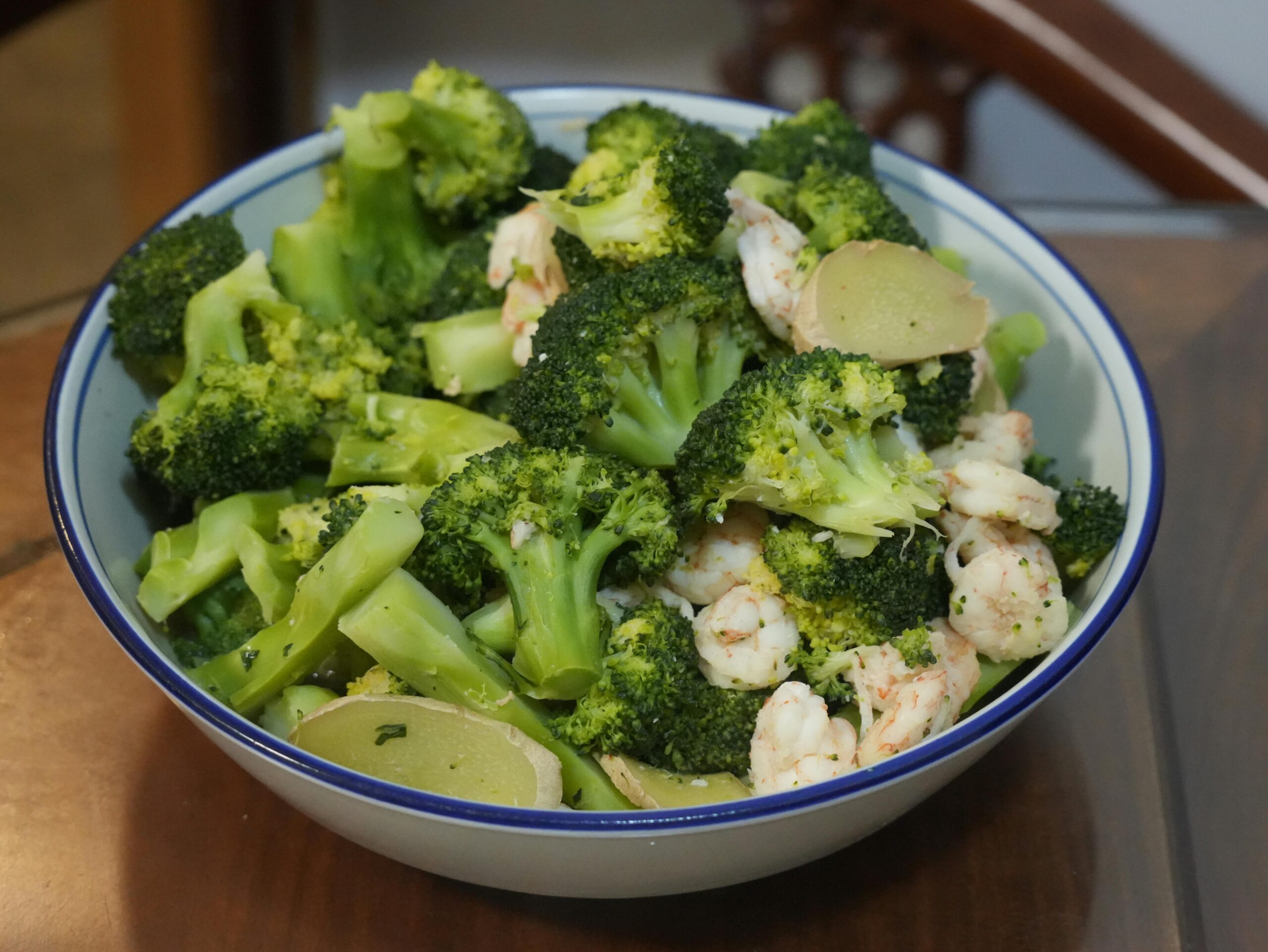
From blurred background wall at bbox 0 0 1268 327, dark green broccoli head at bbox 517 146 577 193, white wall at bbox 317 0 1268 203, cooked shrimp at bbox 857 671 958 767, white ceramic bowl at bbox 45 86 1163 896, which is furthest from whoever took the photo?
white wall at bbox 317 0 1268 203

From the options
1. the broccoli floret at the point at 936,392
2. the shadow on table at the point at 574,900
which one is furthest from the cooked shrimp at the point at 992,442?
the shadow on table at the point at 574,900

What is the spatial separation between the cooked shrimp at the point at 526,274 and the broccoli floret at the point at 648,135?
134 millimetres

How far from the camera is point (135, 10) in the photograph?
97.8 inches

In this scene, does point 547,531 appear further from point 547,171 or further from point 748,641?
point 547,171

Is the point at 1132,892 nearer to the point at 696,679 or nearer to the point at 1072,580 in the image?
the point at 1072,580

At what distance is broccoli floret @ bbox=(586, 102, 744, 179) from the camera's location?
1.34 metres

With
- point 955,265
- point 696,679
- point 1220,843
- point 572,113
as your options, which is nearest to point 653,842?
point 696,679

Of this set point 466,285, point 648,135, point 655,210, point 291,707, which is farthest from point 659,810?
point 648,135

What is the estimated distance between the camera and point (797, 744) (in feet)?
3.22

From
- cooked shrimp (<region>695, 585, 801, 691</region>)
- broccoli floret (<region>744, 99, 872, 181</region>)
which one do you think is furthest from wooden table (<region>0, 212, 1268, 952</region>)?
broccoli floret (<region>744, 99, 872, 181</region>)

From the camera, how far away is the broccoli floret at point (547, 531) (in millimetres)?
1030

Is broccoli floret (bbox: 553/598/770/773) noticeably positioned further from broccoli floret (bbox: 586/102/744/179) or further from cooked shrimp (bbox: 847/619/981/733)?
broccoli floret (bbox: 586/102/744/179)

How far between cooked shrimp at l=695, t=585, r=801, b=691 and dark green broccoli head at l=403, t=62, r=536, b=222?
0.65 metres

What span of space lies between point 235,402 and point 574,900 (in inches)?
24.1
